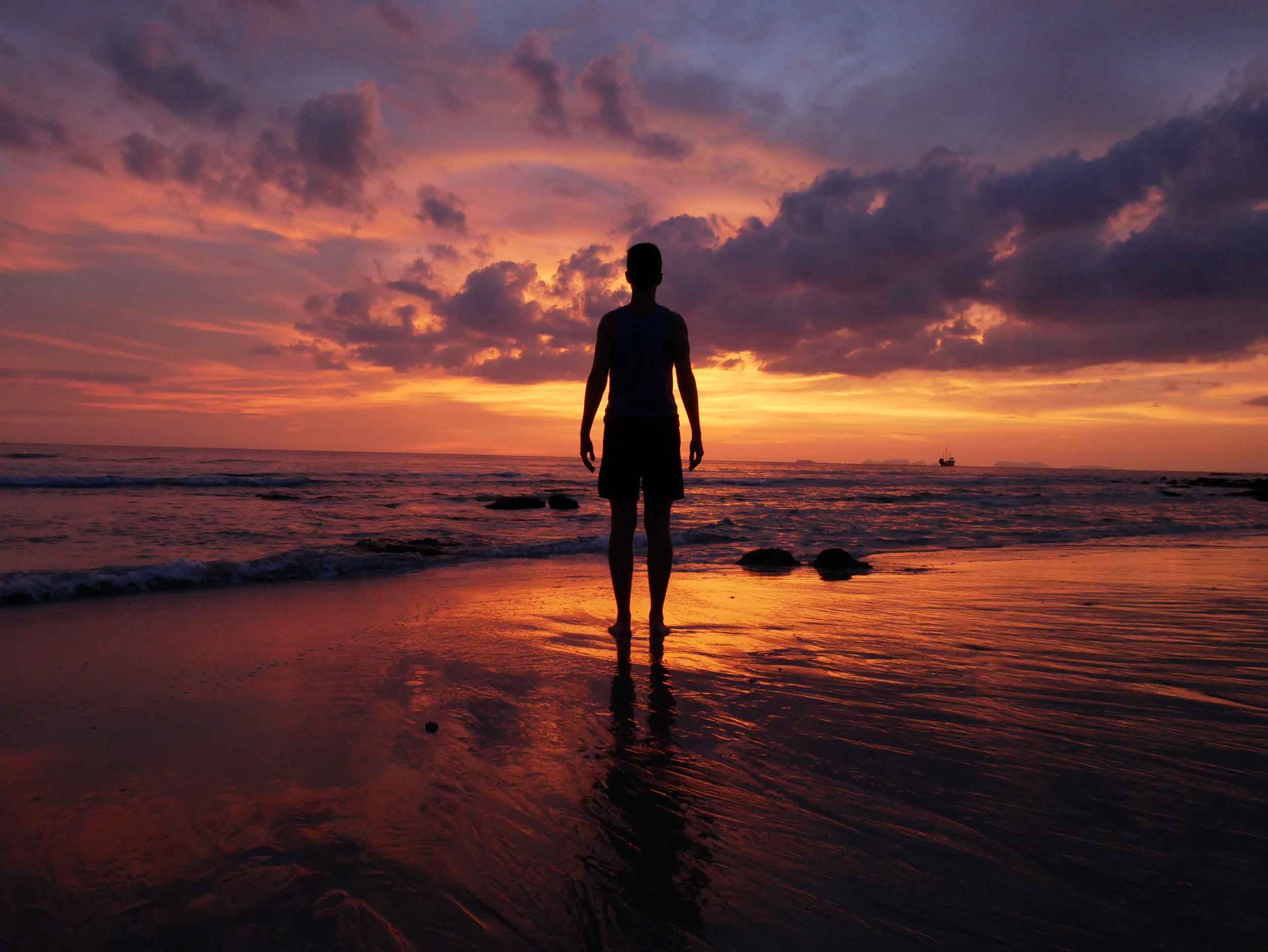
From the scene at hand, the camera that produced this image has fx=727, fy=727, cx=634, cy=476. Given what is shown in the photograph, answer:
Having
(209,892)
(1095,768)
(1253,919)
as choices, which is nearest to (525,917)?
(209,892)

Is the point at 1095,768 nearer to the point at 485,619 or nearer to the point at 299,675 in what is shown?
the point at 299,675

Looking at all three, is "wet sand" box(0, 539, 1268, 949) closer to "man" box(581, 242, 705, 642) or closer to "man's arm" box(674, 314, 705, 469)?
"man" box(581, 242, 705, 642)

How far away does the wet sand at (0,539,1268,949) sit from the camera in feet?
5.17

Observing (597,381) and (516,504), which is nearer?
(597,381)

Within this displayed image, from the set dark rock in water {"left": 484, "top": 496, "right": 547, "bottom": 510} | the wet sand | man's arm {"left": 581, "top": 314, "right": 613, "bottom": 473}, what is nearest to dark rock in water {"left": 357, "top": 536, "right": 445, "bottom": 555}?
the wet sand

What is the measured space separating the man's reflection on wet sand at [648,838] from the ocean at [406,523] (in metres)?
5.77

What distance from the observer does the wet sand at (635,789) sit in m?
1.58

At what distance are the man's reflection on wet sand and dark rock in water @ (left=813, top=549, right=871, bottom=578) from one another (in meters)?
5.90

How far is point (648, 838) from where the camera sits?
1.94 m

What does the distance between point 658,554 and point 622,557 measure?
23cm

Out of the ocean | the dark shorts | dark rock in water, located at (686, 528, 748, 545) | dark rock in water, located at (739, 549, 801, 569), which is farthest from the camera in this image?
dark rock in water, located at (686, 528, 748, 545)

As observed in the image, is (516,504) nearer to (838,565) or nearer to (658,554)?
(838,565)

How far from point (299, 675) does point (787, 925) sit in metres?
2.90

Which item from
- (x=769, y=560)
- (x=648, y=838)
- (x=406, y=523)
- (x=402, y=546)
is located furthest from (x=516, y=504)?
(x=648, y=838)
